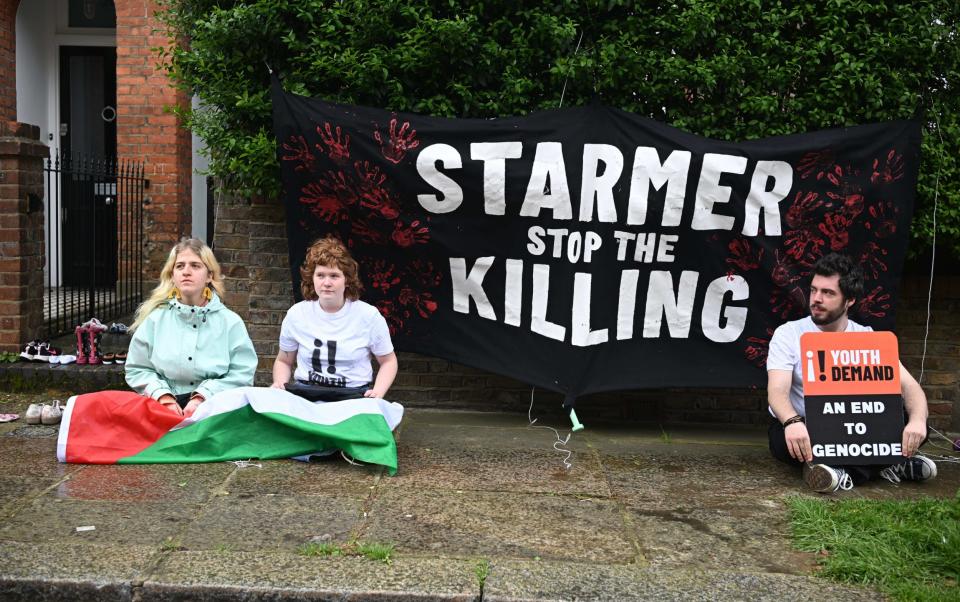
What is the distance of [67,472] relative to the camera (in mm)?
5152

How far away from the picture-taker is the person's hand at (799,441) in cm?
520

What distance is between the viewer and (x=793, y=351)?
546 cm

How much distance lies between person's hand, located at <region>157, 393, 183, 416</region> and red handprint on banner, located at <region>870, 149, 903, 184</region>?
446 centimetres

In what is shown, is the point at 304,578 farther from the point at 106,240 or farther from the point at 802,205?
the point at 106,240

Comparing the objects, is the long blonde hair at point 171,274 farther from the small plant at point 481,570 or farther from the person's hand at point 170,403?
the small plant at point 481,570

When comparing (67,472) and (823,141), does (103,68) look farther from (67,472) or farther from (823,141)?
(823,141)

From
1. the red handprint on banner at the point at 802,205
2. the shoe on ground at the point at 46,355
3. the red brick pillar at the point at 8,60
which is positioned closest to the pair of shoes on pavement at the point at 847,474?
the red handprint on banner at the point at 802,205

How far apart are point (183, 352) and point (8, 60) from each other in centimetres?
709

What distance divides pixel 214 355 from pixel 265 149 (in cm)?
145

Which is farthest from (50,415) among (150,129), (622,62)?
(150,129)

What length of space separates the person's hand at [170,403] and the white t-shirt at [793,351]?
11.0 ft

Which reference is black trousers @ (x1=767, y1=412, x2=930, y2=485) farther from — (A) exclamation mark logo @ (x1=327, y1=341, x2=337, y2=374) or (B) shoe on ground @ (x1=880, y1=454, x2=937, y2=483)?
(A) exclamation mark logo @ (x1=327, y1=341, x2=337, y2=374)

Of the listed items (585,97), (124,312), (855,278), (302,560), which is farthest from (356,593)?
(124,312)

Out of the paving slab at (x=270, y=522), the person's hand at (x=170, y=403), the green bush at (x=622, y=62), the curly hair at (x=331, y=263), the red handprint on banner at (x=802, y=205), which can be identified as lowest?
the paving slab at (x=270, y=522)
